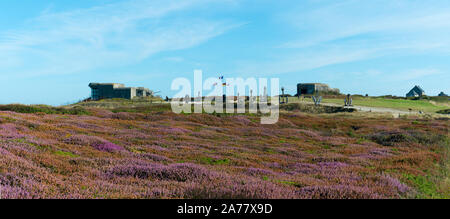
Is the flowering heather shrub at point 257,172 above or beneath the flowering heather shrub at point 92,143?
beneath

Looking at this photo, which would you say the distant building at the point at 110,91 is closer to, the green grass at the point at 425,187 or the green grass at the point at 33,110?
the green grass at the point at 33,110

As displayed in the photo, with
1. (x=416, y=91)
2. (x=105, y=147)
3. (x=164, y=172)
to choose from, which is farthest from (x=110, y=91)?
(x=416, y=91)

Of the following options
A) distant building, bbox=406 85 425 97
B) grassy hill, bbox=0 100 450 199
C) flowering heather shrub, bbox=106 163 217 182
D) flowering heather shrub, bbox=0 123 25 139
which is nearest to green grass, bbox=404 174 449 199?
grassy hill, bbox=0 100 450 199

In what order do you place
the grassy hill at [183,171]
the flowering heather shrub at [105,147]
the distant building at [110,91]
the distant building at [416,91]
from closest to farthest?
the grassy hill at [183,171], the flowering heather shrub at [105,147], the distant building at [110,91], the distant building at [416,91]

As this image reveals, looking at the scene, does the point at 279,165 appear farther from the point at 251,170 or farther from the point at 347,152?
the point at 347,152

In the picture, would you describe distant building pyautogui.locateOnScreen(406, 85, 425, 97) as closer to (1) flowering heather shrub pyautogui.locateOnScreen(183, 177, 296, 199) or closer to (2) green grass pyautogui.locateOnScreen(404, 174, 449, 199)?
(2) green grass pyautogui.locateOnScreen(404, 174, 449, 199)

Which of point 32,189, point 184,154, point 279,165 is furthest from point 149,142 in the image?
point 32,189

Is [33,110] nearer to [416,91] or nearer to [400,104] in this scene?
[400,104]

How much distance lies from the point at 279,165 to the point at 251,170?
10.0ft

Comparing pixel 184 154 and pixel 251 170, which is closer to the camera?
pixel 251 170

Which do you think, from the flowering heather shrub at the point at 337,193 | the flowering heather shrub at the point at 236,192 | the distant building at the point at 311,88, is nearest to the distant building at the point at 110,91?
the distant building at the point at 311,88

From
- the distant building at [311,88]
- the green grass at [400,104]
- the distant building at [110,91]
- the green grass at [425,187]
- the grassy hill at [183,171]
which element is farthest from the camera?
the distant building at [311,88]

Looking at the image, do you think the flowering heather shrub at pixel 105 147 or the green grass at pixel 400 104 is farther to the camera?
the green grass at pixel 400 104
